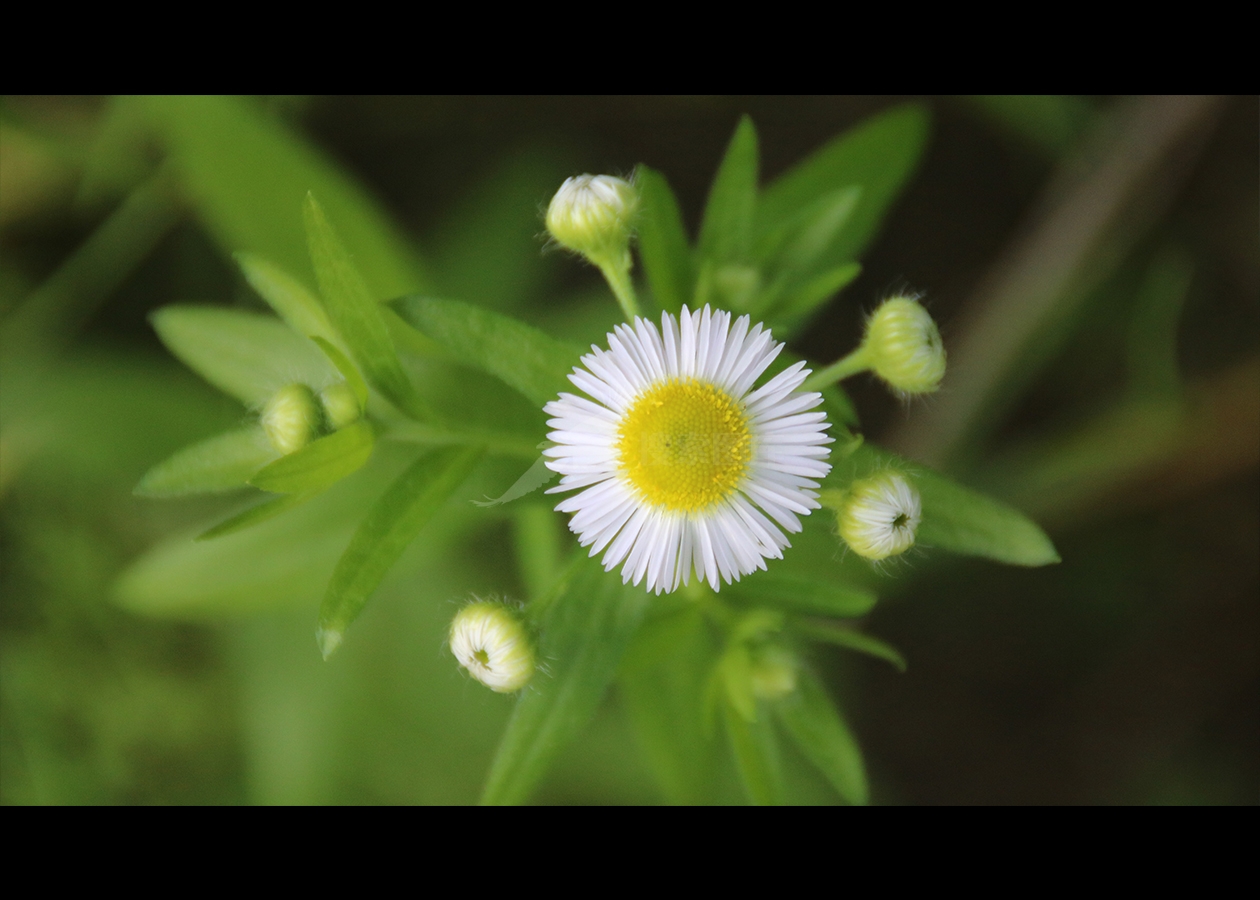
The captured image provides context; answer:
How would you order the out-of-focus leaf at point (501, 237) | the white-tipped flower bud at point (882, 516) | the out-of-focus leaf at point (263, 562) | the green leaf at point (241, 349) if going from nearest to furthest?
1. the white-tipped flower bud at point (882, 516)
2. the green leaf at point (241, 349)
3. the out-of-focus leaf at point (263, 562)
4. the out-of-focus leaf at point (501, 237)

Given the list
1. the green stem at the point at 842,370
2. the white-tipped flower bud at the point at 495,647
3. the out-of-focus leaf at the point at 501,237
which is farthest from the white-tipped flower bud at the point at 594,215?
the out-of-focus leaf at the point at 501,237

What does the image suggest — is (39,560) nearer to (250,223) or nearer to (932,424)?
(250,223)

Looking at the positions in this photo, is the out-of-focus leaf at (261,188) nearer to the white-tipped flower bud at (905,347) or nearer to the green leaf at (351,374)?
the green leaf at (351,374)

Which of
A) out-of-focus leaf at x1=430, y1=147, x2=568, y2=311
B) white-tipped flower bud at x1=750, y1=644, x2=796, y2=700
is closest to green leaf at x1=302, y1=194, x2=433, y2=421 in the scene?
white-tipped flower bud at x1=750, y1=644, x2=796, y2=700

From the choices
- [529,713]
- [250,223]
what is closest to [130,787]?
[250,223]

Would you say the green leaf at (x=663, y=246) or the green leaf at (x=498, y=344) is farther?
the green leaf at (x=663, y=246)
